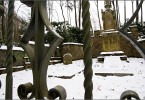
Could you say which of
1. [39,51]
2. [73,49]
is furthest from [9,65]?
[73,49]

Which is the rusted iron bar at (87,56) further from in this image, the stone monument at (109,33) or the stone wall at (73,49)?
the stone wall at (73,49)

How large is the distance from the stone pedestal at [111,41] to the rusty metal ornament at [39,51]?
469 inches

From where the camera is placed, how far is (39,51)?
4.63 feet

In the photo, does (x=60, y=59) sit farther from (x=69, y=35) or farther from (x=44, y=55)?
(x=44, y=55)

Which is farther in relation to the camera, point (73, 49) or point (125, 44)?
point (125, 44)

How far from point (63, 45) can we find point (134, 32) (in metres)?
5.49

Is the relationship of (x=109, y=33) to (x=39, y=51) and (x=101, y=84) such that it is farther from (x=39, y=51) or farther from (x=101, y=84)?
(x=39, y=51)

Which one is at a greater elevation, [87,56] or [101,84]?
[87,56]

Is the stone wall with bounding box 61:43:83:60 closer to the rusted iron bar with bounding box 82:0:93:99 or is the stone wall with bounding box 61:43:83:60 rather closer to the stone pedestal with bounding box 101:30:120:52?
the stone pedestal with bounding box 101:30:120:52

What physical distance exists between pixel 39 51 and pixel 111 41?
12164 millimetres

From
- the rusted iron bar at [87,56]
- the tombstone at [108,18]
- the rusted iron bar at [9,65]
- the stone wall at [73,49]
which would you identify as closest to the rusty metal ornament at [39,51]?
the rusted iron bar at [9,65]

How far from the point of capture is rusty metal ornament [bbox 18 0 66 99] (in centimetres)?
136

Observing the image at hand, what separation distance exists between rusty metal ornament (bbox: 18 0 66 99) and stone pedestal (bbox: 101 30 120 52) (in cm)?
1191

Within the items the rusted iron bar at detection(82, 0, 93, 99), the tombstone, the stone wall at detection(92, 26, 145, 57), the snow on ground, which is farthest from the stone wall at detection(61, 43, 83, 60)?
the rusted iron bar at detection(82, 0, 93, 99)
